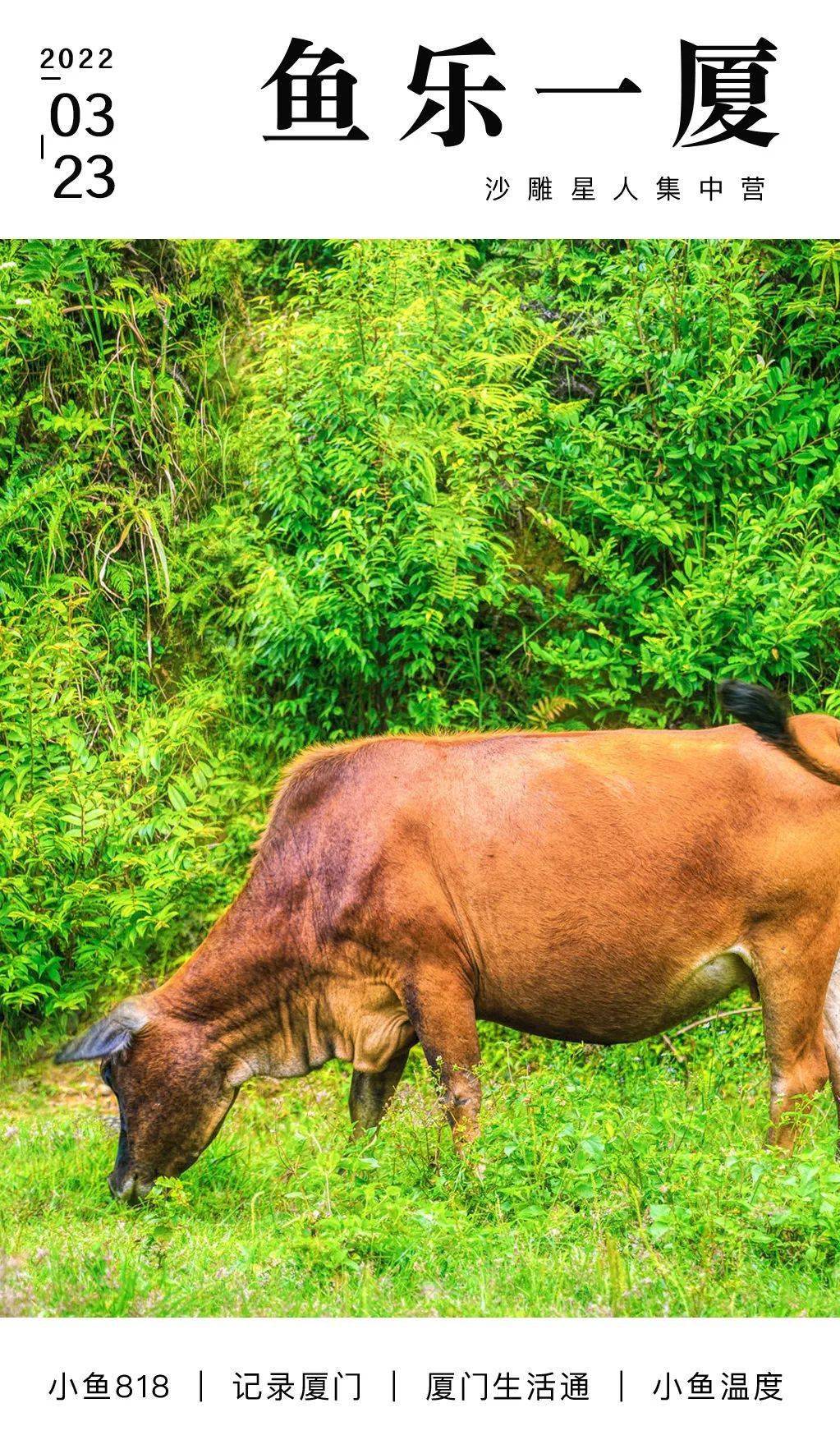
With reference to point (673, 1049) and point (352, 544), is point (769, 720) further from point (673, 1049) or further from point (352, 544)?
point (352, 544)

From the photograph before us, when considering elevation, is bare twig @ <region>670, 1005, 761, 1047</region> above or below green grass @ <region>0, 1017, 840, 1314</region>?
below

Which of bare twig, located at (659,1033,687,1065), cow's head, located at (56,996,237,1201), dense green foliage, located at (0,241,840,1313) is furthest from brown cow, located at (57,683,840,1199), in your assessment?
bare twig, located at (659,1033,687,1065)

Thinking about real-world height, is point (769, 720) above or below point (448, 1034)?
above

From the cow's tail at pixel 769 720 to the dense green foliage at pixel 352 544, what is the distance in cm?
180

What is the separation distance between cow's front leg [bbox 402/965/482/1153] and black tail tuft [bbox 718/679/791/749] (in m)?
1.58

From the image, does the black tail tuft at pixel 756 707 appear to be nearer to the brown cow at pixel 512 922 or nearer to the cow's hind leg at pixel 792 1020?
the brown cow at pixel 512 922

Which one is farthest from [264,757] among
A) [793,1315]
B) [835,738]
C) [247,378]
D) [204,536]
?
[793,1315]

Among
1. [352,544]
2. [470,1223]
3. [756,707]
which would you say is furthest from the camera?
[352,544]

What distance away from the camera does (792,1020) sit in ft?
20.7

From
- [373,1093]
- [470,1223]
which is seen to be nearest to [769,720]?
[470,1223]

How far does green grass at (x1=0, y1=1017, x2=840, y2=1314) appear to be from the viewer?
515cm

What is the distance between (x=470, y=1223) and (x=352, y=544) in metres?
4.12

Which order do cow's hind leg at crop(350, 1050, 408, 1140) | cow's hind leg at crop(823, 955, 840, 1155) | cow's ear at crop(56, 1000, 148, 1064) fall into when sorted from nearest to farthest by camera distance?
cow's ear at crop(56, 1000, 148, 1064), cow's hind leg at crop(823, 955, 840, 1155), cow's hind leg at crop(350, 1050, 408, 1140)

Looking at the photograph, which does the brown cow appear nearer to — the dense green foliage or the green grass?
the green grass
